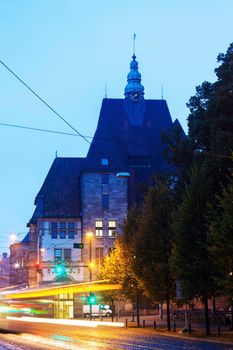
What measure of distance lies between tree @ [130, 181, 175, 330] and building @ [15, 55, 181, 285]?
3720cm

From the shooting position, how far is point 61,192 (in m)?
90.2

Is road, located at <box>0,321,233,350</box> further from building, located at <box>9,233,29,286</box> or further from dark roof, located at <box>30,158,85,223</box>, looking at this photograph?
building, located at <box>9,233,29,286</box>

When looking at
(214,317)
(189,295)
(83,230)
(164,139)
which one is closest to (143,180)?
(83,230)

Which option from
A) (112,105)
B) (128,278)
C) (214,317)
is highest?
(112,105)

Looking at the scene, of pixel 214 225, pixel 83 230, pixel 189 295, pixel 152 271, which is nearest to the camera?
pixel 214 225

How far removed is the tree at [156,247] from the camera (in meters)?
40.1

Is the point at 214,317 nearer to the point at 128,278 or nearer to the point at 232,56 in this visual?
the point at 128,278

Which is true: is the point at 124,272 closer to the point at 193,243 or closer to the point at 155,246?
the point at 155,246

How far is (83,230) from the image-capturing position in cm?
8462

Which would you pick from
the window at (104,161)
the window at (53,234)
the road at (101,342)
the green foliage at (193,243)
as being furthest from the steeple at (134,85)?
the green foliage at (193,243)

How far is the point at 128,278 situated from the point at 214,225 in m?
17.7

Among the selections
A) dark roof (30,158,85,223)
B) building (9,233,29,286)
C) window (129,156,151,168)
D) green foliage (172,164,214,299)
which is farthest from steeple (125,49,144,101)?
green foliage (172,164,214,299)

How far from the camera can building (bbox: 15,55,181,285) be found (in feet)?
274

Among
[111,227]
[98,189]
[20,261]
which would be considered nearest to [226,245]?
[111,227]
